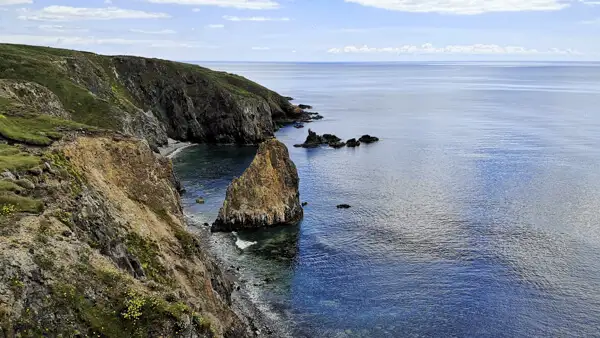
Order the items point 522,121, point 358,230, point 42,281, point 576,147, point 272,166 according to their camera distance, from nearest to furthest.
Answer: point 42,281 < point 358,230 < point 272,166 < point 576,147 < point 522,121

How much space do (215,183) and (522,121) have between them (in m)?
133

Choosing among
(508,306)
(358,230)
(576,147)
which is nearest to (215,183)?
(358,230)

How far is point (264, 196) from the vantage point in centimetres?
7675

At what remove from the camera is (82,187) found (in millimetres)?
36875

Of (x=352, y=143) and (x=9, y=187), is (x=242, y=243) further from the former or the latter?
(x=352, y=143)

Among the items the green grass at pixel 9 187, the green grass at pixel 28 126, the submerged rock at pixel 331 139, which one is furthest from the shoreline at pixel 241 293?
the submerged rock at pixel 331 139

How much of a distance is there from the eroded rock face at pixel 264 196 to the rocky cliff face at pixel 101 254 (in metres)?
24.4

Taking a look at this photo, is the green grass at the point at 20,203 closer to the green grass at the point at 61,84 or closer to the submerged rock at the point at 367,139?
the green grass at the point at 61,84

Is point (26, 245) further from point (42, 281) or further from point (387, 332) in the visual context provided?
point (387, 332)

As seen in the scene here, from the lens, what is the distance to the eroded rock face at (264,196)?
2943 inches

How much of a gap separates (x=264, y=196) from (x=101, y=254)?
45637mm

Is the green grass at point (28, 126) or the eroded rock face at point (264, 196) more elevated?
the green grass at point (28, 126)

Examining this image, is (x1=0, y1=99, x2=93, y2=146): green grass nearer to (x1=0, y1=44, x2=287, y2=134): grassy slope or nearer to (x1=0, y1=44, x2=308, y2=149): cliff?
(x1=0, y1=44, x2=287, y2=134): grassy slope

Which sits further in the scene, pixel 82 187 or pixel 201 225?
pixel 201 225
